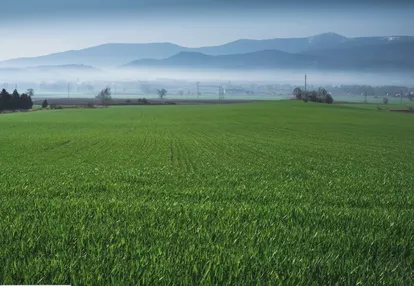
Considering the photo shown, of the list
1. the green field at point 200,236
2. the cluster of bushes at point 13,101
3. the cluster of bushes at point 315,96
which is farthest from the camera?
the cluster of bushes at point 315,96

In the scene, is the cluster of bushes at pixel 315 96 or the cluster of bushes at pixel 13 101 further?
the cluster of bushes at pixel 315 96

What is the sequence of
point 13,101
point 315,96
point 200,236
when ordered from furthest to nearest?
point 315,96
point 13,101
point 200,236

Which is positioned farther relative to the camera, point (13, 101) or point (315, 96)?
point (315, 96)

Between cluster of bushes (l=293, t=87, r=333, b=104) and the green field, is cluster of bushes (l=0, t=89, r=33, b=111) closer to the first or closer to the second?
cluster of bushes (l=293, t=87, r=333, b=104)

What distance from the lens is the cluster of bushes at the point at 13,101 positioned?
139250 mm

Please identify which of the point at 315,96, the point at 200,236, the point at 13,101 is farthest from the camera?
the point at 315,96

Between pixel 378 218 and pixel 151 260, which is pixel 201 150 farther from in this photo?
pixel 151 260

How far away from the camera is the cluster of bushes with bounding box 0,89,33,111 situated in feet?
457

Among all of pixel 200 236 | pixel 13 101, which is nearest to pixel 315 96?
pixel 13 101

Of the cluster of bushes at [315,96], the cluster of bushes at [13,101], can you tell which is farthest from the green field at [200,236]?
the cluster of bushes at [315,96]

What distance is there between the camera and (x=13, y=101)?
142m

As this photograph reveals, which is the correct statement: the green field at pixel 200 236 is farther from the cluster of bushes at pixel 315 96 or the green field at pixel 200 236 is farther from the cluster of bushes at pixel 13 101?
the cluster of bushes at pixel 315 96

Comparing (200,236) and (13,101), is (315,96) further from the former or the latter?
(200,236)

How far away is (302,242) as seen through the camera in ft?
23.7
